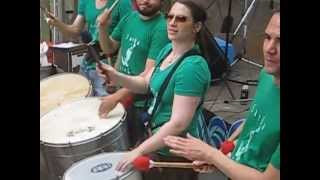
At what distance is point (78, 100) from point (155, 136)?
391 millimetres

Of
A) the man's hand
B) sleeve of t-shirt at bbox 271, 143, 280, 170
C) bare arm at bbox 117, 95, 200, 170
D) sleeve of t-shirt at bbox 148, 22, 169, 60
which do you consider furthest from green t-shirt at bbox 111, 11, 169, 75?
sleeve of t-shirt at bbox 271, 143, 280, 170

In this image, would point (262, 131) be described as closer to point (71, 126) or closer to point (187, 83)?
point (187, 83)

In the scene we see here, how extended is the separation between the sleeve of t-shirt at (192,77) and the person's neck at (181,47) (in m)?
0.04

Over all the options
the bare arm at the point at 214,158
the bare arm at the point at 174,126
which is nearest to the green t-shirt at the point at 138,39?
the bare arm at the point at 174,126

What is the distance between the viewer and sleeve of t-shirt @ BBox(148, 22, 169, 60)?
206 centimetres

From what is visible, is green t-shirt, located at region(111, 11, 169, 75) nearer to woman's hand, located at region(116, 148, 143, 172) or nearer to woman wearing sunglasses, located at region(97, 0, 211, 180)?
woman wearing sunglasses, located at region(97, 0, 211, 180)

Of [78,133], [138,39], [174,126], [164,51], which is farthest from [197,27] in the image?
[78,133]

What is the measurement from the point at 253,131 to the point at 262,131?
42mm

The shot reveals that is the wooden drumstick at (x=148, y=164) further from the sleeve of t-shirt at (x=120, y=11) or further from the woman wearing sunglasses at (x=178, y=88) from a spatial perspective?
the sleeve of t-shirt at (x=120, y=11)

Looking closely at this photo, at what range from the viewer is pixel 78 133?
2133 mm

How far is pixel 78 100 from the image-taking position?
→ 223 cm

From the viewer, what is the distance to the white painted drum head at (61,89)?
223 cm
